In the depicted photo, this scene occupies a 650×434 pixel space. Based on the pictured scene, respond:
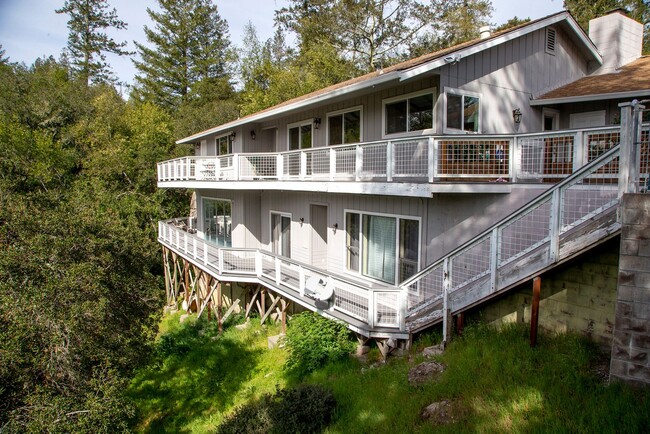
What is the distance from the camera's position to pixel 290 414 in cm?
694

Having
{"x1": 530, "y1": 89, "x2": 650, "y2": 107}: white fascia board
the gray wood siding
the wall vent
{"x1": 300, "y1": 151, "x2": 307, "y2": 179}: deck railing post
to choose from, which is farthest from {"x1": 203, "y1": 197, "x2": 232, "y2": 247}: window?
the wall vent

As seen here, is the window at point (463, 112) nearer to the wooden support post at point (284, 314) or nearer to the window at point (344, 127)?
the window at point (344, 127)

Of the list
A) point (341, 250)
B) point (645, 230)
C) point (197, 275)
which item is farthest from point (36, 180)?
point (645, 230)

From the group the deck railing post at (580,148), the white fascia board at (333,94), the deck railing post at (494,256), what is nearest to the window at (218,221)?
the white fascia board at (333,94)

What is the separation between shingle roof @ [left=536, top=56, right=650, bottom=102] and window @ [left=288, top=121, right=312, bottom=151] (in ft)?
23.9

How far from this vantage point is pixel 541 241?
6.45 meters

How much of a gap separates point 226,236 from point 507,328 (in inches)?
510

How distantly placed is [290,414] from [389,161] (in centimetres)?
544

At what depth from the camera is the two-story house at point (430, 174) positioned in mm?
7770

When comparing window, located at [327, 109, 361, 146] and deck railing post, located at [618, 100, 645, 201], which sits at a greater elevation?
window, located at [327, 109, 361, 146]

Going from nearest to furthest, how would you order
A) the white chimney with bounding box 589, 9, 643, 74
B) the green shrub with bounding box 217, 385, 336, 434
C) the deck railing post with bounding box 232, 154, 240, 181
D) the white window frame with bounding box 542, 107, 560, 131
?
the green shrub with bounding box 217, 385, 336, 434 < the white window frame with bounding box 542, 107, 560, 131 < the white chimney with bounding box 589, 9, 643, 74 < the deck railing post with bounding box 232, 154, 240, 181

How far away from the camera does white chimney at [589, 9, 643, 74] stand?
1301 cm

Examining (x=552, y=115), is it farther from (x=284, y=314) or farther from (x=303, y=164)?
(x=284, y=314)

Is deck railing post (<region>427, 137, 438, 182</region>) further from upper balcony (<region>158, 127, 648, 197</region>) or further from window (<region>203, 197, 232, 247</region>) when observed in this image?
window (<region>203, 197, 232, 247</region>)
